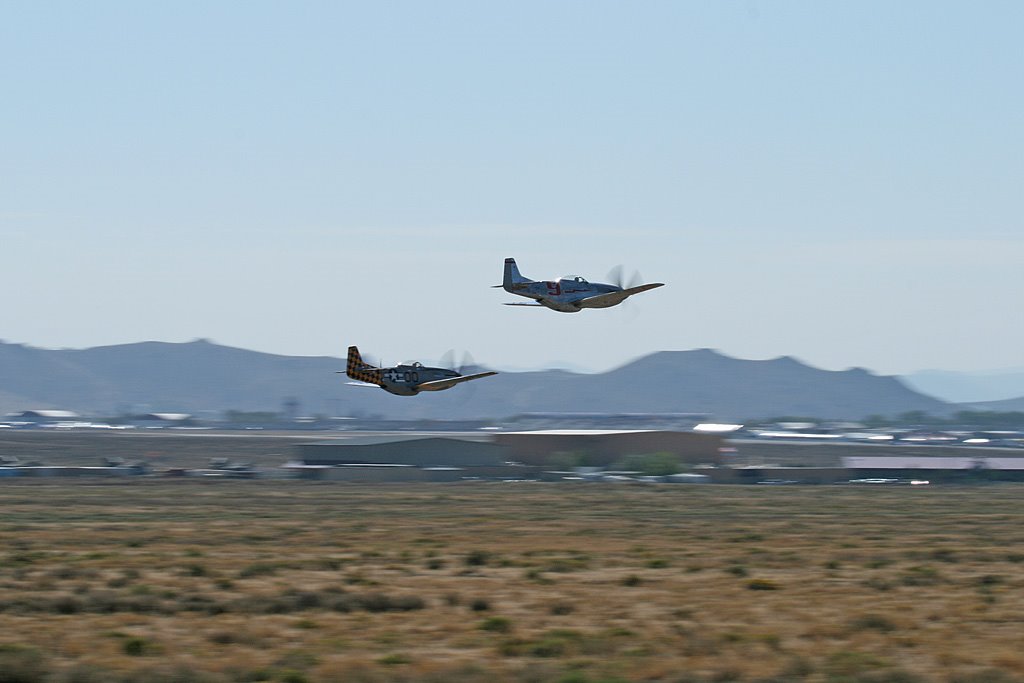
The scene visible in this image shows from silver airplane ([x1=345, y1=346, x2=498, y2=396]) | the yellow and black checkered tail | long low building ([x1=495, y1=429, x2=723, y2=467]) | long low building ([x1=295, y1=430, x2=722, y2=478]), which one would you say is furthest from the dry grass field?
long low building ([x1=495, y1=429, x2=723, y2=467])

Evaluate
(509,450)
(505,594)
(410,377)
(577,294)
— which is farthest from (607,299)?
(509,450)

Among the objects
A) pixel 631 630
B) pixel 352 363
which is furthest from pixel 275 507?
pixel 631 630

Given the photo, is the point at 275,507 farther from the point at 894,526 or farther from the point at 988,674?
the point at 988,674

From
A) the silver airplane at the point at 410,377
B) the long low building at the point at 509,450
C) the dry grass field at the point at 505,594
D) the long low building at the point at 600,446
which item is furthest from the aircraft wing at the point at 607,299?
the long low building at the point at 600,446

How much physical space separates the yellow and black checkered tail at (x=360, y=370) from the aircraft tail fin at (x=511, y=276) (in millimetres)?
11623

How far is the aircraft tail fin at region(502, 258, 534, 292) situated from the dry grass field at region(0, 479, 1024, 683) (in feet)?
32.6

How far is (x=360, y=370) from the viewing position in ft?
193

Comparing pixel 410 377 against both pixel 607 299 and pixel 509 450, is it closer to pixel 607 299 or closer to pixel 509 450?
pixel 607 299

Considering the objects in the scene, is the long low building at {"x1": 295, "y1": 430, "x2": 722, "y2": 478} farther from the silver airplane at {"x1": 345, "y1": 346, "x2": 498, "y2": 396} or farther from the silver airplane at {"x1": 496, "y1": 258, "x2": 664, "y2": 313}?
the silver airplane at {"x1": 496, "y1": 258, "x2": 664, "y2": 313}

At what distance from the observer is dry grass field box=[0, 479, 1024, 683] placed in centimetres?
2434

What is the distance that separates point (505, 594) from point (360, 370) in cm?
2389

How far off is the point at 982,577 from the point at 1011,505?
43.8m

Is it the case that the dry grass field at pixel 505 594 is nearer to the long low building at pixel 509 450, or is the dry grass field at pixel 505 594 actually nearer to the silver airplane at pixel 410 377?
the silver airplane at pixel 410 377

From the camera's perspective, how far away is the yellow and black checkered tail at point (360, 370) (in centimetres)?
5647
